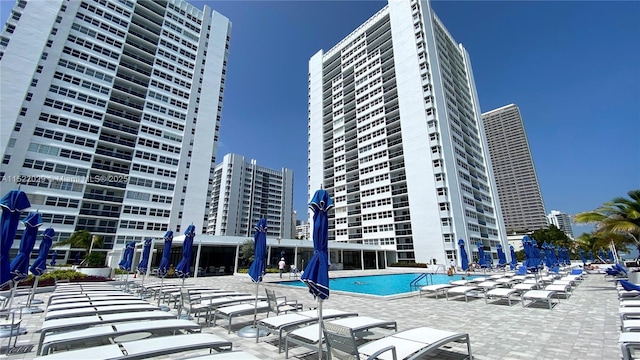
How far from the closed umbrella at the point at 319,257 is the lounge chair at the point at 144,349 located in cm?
171

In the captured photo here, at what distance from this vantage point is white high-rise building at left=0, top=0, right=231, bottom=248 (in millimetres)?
34500

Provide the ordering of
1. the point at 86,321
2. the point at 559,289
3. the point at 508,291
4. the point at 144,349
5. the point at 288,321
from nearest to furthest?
the point at 144,349, the point at 86,321, the point at 288,321, the point at 508,291, the point at 559,289

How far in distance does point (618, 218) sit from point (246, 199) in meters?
88.8

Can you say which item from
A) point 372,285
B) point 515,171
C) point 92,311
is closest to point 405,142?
point 372,285

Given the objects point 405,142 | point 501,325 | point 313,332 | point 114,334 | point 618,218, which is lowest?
point 501,325

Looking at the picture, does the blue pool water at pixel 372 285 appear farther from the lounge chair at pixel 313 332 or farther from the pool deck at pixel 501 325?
the lounge chair at pixel 313 332

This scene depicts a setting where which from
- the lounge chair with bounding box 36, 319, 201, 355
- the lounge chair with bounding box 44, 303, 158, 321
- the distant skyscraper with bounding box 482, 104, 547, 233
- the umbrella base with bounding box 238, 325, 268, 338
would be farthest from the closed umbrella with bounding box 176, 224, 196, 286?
the distant skyscraper with bounding box 482, 104, 547, 233

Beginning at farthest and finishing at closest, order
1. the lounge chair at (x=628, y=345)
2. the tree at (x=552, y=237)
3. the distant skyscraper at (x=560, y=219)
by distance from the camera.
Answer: the distant skyscraper at (x=560, y=219) → the tree at (x=552, y=237) → the lounge chair at (x=628, y=345)

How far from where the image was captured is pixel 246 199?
9181 centimetres

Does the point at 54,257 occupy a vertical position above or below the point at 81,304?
above

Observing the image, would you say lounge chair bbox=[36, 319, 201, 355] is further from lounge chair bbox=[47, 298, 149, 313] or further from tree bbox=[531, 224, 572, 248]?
tree bbox=[531, 224, 572, 248]

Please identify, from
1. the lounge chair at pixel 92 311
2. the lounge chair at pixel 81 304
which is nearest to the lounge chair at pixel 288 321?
the lounge chair at pixel 92 311

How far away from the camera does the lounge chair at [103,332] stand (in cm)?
441

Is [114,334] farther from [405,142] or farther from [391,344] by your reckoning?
[405,142]
